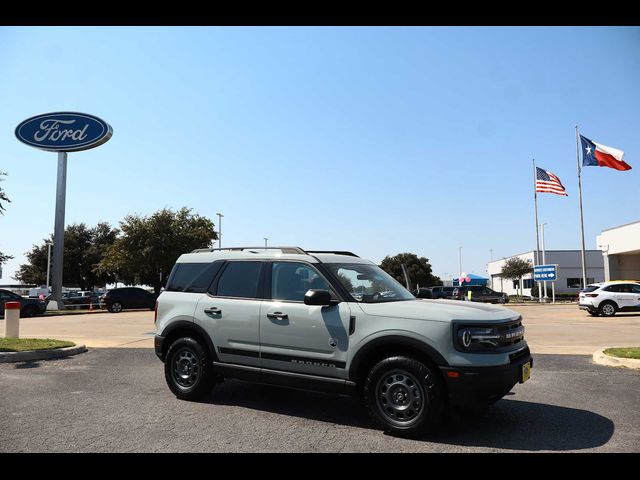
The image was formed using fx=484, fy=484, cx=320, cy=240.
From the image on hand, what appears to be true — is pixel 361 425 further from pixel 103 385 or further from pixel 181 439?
pixel 103 385

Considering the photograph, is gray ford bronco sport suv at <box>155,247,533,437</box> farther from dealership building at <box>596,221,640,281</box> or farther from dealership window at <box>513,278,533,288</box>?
dealership window at <box>513,278,533,288</box>

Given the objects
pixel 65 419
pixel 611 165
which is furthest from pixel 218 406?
pixel 611 165

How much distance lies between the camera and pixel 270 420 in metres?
5.35

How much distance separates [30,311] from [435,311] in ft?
89.4

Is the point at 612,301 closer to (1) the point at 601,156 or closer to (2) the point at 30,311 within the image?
(1) the point at 601,156

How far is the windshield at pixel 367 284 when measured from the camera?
5.43 metres

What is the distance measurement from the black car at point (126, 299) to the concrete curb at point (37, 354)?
19.3 m

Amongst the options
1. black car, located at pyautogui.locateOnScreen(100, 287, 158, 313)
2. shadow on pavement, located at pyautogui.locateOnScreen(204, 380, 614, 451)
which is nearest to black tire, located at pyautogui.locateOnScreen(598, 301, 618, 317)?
shadow on pavement, located at pyautogui.locateOnScreen(204, 380, 614, 451)

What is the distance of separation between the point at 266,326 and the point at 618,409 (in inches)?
169

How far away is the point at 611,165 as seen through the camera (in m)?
31.2

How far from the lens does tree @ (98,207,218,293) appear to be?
1481 inches

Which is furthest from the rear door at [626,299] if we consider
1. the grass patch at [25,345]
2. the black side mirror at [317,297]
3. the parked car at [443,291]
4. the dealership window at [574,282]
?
the dealership window at [574,282]

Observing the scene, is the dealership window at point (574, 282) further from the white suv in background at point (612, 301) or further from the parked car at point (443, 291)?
the white suv in background at point (612, 301)

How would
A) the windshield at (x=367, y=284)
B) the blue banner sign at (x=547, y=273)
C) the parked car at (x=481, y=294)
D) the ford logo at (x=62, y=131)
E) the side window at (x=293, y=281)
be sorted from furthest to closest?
the blue banner sign at (x=547, y=273)
the parked car at (x=481, y=294)
the ford logo at (x=62, y=131)
the side window at (x=293, y=281)
the windshield at (x=367, y=284)
